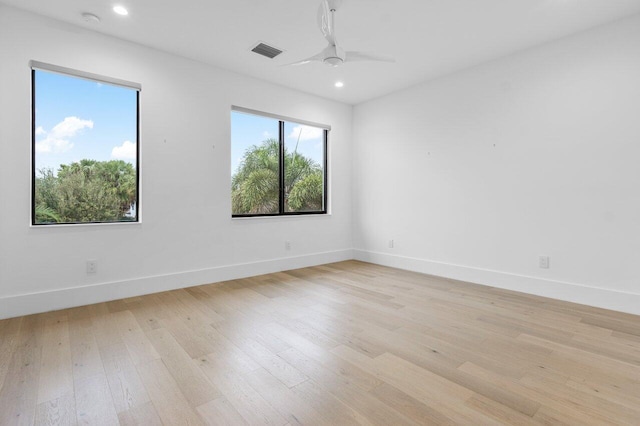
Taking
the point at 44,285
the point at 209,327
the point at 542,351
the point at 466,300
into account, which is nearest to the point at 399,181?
the point at 466,300

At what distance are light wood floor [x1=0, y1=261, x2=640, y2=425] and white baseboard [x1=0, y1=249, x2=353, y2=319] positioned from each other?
0.13m

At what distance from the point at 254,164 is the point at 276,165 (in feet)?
1.09

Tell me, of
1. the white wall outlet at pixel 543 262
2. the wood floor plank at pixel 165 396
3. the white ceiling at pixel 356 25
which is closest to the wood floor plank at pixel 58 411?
the wood floor plank at pixel 165 396

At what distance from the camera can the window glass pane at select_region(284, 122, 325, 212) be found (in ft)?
15.8

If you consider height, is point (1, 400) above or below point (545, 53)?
below

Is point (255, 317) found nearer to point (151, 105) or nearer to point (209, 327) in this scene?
point (209, 327)

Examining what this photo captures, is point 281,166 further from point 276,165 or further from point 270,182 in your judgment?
point 270,182

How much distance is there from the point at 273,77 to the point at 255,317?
3077 millimetres

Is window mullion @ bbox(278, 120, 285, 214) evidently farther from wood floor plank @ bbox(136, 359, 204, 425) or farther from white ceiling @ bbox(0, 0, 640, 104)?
wood floor plank @ bbox(136, 359, 204, 425)

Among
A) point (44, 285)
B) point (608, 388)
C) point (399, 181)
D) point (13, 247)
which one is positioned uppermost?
point (399, 181)

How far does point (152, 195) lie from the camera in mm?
3441

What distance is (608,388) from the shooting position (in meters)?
1.72

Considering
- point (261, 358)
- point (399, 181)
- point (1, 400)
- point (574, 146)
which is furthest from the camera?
point (399, 181)

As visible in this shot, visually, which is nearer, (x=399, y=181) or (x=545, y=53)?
(x=545, y=53)
